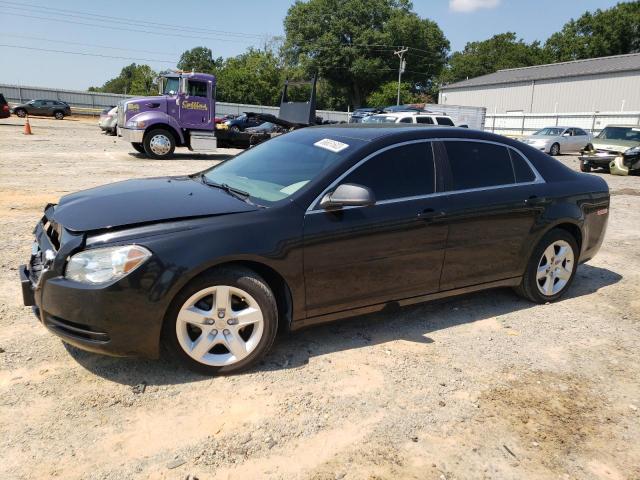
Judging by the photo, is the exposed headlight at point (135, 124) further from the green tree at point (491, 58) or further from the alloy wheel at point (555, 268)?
the green tree at point (491, 58)

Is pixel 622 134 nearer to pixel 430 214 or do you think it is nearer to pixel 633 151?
pixel 633 151

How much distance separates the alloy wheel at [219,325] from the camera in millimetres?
3191

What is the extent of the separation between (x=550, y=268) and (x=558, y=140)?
71.3 ft

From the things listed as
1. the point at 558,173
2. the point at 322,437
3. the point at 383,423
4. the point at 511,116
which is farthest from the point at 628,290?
the point at 511,116

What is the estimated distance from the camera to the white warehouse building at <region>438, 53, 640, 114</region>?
154 ft

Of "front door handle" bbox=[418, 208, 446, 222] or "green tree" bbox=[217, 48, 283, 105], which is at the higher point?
"green tree" bbox=[217, 48, 283, 105]

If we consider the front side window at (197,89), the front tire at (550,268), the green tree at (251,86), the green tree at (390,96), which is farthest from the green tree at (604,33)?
the front tire at (550,268)

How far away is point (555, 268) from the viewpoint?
4883 millimetres

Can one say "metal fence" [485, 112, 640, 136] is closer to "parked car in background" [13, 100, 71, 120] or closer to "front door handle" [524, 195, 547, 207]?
"parked car in background" [13, 100, 71, 120]

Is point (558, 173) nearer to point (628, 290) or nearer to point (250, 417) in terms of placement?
point (628, 290)

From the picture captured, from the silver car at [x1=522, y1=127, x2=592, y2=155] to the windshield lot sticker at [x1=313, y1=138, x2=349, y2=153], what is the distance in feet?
71.8

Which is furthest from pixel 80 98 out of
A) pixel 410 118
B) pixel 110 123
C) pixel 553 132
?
pixel 553 132

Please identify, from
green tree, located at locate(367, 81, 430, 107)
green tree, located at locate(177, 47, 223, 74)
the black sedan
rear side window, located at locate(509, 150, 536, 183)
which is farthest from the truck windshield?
green tree, located at locate(177, 47, 223, 74)

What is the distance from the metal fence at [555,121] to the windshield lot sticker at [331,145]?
34.8 metres
